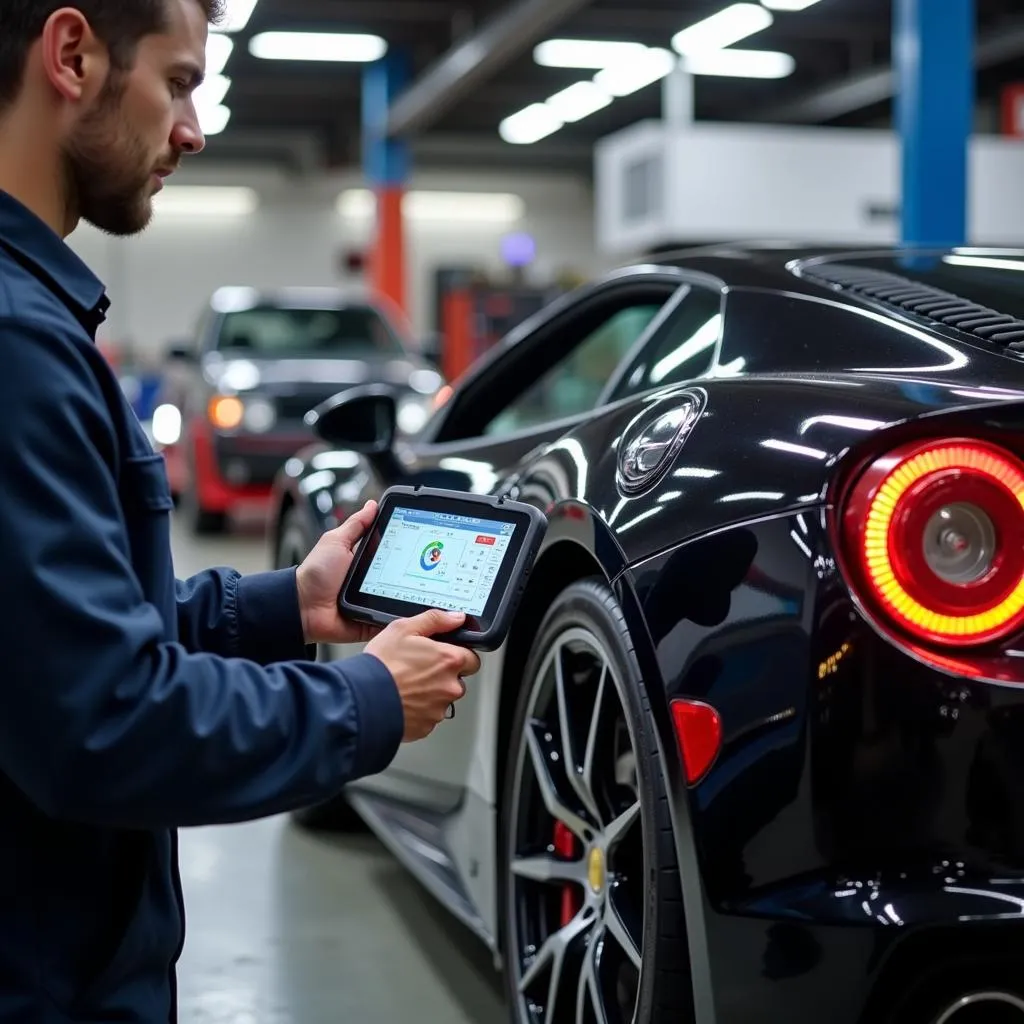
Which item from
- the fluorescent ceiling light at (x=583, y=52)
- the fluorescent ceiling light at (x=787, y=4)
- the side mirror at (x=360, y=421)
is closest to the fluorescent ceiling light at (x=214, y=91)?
the fluorescent ceiling light at (x=583, y=52)

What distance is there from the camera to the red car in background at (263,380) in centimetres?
910

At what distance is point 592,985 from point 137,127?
1241mm

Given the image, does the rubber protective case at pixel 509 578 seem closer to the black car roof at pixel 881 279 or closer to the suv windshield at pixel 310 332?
the black car roof at pixel 881 279

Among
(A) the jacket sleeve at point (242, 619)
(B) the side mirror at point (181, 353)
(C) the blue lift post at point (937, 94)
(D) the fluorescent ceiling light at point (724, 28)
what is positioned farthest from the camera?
(D) the fluorescent ceiling light at point (724, 28)

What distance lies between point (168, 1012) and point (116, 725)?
37cm

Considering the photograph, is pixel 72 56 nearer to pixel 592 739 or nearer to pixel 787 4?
pixel 592 739

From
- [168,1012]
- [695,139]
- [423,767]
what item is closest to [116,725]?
[168,1012]

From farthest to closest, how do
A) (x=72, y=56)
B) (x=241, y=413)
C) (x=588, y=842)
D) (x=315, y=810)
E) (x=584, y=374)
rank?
1. (x=241, y=413)
2. (x=584, y=374)
3. (x=315, y=810)
4. (x=588, y=842)
5. (x=72, y=56)

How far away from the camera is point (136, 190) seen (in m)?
1.25

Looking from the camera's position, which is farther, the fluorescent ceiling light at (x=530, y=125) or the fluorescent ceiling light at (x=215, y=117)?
the fluorescent ceiling light at (x=530, y=125)

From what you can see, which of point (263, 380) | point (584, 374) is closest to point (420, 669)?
point (584, 374)

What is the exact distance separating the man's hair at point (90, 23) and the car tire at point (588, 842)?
3.03 feet

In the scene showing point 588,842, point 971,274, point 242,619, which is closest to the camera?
point 242,619

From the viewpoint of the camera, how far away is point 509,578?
1406 mm
